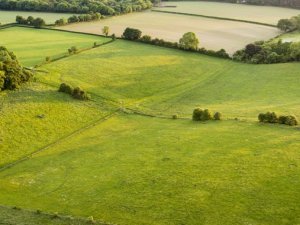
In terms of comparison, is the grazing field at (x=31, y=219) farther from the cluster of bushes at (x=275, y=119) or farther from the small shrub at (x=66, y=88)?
the small shrub at (x=66, y=88)

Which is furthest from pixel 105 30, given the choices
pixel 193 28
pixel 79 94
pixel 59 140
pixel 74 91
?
pixel 59 140

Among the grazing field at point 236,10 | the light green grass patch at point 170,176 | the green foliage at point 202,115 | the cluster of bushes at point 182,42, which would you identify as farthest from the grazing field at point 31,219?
the grazing field at point 236,10

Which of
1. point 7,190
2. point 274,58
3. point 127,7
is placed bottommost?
point 7,190

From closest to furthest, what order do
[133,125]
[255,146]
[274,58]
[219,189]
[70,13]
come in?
[219,189] → [255,146] → [133,125] → [274,58] → [70,13]

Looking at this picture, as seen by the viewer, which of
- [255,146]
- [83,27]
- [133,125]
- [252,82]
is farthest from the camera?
[83,27]

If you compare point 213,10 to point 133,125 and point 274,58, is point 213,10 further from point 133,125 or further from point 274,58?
point 133,125

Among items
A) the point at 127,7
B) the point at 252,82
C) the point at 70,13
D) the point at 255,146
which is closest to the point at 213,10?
the point at 127,7

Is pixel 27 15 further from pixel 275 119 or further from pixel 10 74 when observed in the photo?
pixel 275 119
